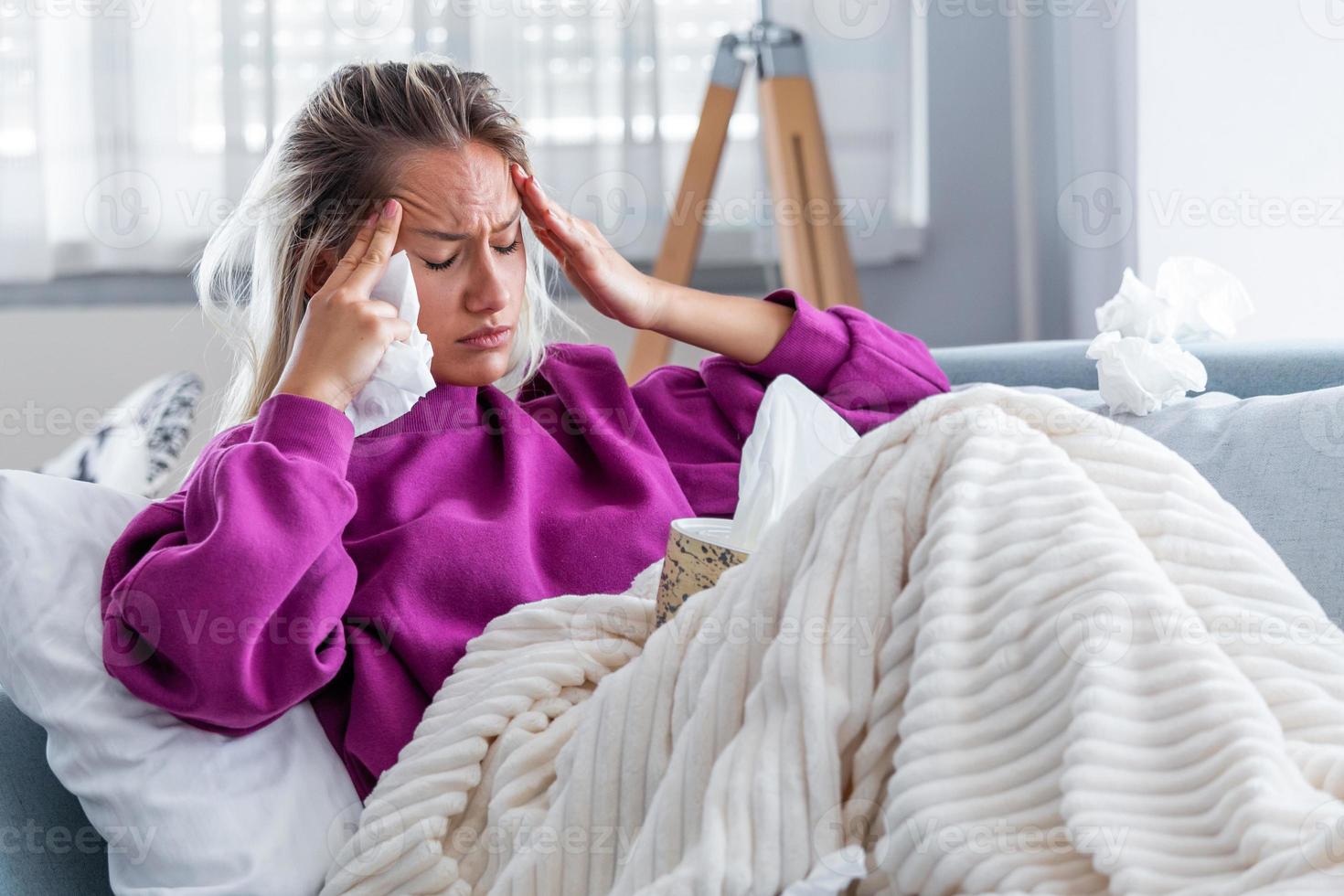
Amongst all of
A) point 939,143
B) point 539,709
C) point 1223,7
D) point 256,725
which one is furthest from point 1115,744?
point 939,143

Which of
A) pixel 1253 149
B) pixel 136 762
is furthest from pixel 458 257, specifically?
pixel 1253 149

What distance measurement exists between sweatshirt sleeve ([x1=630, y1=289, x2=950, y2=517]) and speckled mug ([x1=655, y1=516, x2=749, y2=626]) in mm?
433

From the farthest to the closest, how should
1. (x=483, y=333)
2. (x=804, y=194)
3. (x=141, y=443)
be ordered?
1. (x=804, y=194)
2. (x=141, y=443)
3. (x=483, y=333)

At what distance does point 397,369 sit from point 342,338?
53 millimetres

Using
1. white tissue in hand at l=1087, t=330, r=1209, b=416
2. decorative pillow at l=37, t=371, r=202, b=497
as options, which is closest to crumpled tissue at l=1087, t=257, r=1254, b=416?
white tissue in hand at l=1087, t=330, r=1209, b=416

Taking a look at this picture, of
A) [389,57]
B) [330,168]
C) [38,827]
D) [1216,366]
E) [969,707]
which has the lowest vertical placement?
[38,827]

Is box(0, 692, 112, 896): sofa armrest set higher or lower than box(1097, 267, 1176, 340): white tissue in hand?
lower

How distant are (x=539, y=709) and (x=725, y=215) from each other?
6.56ft

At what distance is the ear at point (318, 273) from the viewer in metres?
1.28

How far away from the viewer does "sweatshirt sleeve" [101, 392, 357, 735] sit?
3.06 feet

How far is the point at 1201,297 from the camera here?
1446 mm

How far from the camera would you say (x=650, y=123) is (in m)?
2.78

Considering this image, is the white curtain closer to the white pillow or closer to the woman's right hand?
the woman's right hand

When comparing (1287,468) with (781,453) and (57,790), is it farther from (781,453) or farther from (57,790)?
(57,790)
